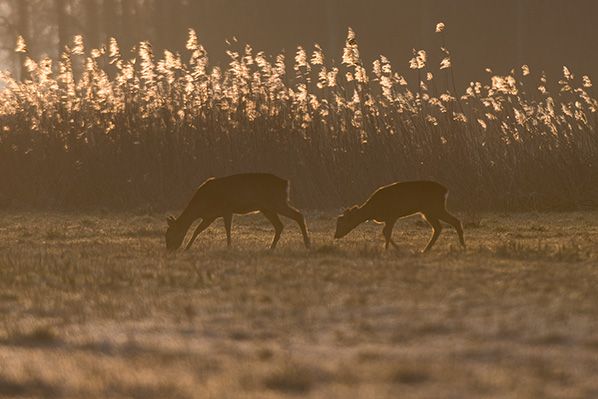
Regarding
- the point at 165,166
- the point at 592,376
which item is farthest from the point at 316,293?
the point at 165,166

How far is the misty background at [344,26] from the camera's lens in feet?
150

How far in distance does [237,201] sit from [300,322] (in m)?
4.16

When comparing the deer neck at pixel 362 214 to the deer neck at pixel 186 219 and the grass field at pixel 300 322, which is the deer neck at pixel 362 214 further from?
the deer neck at pixel 186 219

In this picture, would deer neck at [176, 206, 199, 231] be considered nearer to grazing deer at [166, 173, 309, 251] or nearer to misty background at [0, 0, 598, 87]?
grazing deer at [166, 173, 309, 251]

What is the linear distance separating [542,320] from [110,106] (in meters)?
12.3

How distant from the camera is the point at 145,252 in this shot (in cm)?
1051

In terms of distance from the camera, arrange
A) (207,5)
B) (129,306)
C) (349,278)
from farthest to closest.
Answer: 1. (207,5)
2. (349,278)
3. (129,306)

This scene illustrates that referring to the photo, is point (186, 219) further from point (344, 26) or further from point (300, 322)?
point (344, 26)

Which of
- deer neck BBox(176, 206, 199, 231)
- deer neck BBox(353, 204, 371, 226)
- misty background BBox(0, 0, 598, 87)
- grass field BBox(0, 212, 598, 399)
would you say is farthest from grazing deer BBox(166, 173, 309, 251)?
misty background BBox(0, 0, 598, 87)

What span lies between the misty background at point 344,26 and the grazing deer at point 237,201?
34845 millimetres

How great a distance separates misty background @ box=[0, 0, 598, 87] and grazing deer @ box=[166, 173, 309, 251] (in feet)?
114

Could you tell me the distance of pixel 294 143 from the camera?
17.0 m

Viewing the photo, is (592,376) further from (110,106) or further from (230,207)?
(110,106)

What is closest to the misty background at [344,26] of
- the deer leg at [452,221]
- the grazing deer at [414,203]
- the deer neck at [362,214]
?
the deer neck at [362,214]
